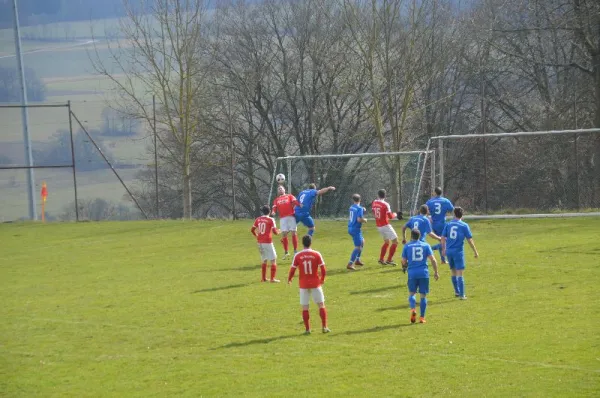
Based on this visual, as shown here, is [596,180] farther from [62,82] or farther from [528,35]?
[62,82]

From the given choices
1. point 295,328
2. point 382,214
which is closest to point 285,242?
point 382,214

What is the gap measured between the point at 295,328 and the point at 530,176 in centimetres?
2288

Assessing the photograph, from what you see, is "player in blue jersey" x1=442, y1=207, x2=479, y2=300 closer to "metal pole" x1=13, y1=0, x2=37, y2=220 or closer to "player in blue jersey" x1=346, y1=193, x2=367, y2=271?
"player in blue jersey" x1=346, y1=193, x2=367, y2=271

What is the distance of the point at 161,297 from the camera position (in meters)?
23.1

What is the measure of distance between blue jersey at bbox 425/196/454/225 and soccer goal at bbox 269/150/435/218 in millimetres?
13721

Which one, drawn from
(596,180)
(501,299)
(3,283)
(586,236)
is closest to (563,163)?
(596,180)

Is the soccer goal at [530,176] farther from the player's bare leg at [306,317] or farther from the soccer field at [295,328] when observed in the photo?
the player's bare leg at [306,317]

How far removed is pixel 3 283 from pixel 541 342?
16963 mm

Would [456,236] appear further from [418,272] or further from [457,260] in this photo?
[418,272]

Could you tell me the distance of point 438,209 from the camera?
24.5 meters

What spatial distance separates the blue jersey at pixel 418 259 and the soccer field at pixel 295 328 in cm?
102

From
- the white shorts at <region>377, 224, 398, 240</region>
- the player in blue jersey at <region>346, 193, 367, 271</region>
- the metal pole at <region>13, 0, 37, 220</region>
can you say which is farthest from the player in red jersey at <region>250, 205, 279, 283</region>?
the metal pole at <region>13, 0, 37, 220</region>

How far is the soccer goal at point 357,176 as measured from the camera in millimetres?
39562

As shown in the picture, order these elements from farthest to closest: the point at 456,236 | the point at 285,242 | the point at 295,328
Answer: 1. the point at 285,242
2. the point at 456,236
3. the point at 295,328
